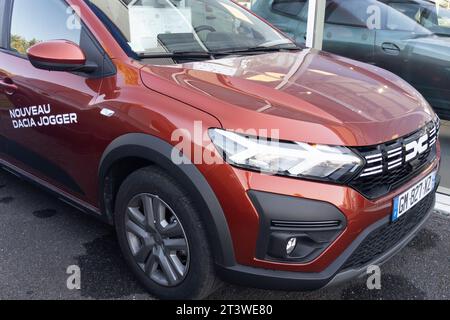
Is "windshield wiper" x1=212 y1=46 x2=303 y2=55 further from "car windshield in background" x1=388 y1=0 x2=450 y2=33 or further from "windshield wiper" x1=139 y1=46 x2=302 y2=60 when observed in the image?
"car windshield in background" x1=388 y1=0 x2=450 y2=33

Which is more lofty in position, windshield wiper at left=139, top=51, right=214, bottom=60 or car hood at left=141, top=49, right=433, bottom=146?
windshield wiper at left=139, top=51, right=214, bottom=60

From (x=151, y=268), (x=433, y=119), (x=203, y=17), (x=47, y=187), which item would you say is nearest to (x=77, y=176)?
(x=47, y=187)

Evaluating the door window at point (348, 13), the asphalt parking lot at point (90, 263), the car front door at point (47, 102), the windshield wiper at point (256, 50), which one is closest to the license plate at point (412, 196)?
the asphalt parking lot at point (90, 263)

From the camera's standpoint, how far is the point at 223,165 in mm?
1745

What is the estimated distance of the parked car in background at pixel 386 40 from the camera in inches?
172

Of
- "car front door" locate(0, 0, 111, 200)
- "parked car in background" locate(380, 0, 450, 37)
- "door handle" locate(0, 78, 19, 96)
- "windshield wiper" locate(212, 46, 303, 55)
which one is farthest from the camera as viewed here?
"parked car in background" locate(380, 0, 450, 37)

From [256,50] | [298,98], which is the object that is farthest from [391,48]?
[298,98]

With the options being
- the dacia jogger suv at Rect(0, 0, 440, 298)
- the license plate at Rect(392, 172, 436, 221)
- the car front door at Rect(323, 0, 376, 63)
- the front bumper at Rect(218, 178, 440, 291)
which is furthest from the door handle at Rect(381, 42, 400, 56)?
the front bumper at Rect(218, 178, 440, 291)

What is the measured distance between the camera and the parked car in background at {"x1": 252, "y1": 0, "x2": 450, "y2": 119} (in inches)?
172

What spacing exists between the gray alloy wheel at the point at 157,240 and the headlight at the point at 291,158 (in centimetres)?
42

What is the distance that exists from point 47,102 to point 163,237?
102cm
